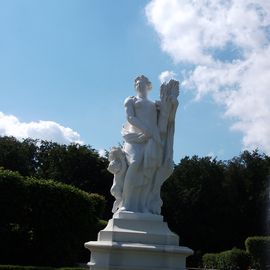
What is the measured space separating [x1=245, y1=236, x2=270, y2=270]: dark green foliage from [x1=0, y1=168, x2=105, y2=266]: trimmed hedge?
1246cm

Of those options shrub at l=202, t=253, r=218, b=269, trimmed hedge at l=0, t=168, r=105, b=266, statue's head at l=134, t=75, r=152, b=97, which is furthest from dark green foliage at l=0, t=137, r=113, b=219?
statue's head at l=134, t=75, r=152, b=97

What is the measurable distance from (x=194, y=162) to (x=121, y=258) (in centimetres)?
4813

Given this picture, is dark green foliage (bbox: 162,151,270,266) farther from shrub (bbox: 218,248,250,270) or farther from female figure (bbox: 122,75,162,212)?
female figure (bbox: 122,75,162,212)

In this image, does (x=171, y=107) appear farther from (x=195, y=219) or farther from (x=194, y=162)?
(x=194, y=162)

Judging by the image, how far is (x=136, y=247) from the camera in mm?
11180

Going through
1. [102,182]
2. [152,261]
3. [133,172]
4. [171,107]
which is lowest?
[152,261]

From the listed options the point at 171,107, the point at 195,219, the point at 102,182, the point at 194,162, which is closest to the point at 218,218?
the point at 195,219

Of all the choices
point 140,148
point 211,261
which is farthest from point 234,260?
point 140,148

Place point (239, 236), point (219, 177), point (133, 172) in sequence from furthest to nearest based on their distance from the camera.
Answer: point (219, 177) → point (239, 236) → point (133, 172)

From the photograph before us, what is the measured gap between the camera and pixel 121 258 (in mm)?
11258

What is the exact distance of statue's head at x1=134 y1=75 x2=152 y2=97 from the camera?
13.0m

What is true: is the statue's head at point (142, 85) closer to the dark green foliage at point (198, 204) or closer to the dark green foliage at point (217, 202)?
the dark green foliage at point (217, 202)

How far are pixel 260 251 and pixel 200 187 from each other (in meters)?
19.1

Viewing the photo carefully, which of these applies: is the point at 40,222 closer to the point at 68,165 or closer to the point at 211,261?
the point at 211,261
